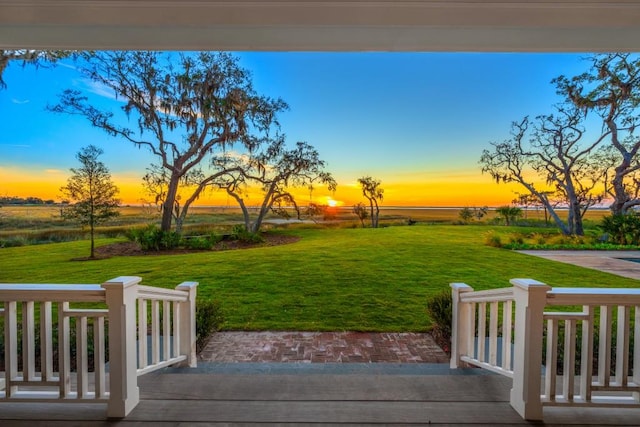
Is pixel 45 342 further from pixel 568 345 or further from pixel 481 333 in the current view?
pixel 568 345

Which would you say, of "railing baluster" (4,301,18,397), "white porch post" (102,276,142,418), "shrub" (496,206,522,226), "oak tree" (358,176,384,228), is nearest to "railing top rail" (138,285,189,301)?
"white porch post" (102,276,142,418)

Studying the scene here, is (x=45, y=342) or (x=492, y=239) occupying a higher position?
(x=492, y=239)

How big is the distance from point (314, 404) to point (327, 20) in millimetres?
2266

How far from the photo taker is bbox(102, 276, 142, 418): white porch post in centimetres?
169

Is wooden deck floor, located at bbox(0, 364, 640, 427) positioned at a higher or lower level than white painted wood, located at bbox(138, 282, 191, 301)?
lower

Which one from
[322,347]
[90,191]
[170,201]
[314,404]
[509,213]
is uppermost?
[90,191]

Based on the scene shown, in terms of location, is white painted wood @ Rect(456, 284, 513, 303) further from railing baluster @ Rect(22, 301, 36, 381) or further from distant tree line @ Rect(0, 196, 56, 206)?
distant tree line @ Rect(0, 196, 56, 206)

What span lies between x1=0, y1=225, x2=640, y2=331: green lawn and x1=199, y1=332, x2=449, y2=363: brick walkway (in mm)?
182

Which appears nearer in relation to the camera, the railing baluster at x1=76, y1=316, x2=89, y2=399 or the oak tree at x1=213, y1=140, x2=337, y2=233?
the railing baluster at x1=76, y1=316, x2=89, y2=399

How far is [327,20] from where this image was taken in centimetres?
164

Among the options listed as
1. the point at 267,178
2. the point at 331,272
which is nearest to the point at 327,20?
the point at 267,178

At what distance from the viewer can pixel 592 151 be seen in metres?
4.08

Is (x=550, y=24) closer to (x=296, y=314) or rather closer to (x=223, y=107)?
(x=296, y=314)

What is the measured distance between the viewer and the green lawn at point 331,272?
403cm
